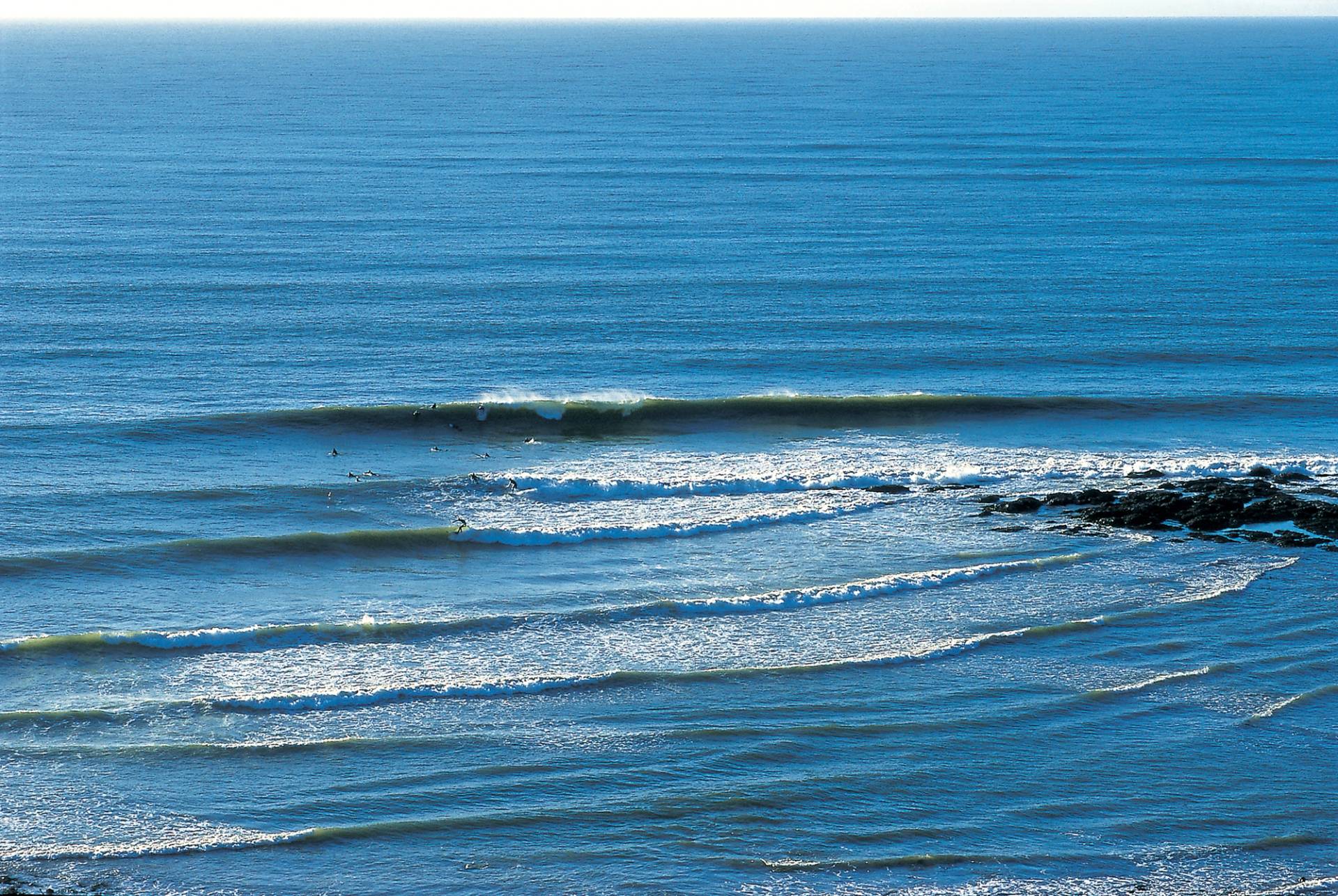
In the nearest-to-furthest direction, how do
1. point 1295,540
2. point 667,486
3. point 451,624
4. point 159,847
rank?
1. point 159,847
2. point 451,624
3. point 1295,540
4. point 667,486

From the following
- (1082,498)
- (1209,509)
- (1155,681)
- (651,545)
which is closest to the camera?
(1155,681)

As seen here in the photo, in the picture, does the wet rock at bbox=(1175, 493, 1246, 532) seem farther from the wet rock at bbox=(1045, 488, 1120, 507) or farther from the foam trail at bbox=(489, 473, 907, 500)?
the foam trail at bbox=(489, 473, 907, 500)

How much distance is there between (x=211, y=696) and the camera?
736 inches

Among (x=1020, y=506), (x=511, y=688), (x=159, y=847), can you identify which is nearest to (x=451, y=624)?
(x=511, y=688)

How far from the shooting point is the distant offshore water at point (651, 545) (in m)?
15.6

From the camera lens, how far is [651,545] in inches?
991

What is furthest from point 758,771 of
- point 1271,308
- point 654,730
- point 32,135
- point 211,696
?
point 32,135

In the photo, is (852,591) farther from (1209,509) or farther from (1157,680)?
(1209,509)

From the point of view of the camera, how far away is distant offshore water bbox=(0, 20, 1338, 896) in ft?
51.3

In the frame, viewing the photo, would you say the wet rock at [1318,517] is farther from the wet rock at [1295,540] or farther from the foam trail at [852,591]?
the foam trail at [852,591]

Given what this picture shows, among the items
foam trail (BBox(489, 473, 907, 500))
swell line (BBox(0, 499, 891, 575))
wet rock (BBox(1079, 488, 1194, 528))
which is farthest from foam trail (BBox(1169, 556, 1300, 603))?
foam trail (BBox(489, 473, 907, 500))

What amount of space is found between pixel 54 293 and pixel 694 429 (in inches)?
812

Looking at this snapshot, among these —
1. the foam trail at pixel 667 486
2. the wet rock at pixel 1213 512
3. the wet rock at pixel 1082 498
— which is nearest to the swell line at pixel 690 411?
the foam trail at pixel 667 486

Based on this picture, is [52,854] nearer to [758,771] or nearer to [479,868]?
[479,868]
